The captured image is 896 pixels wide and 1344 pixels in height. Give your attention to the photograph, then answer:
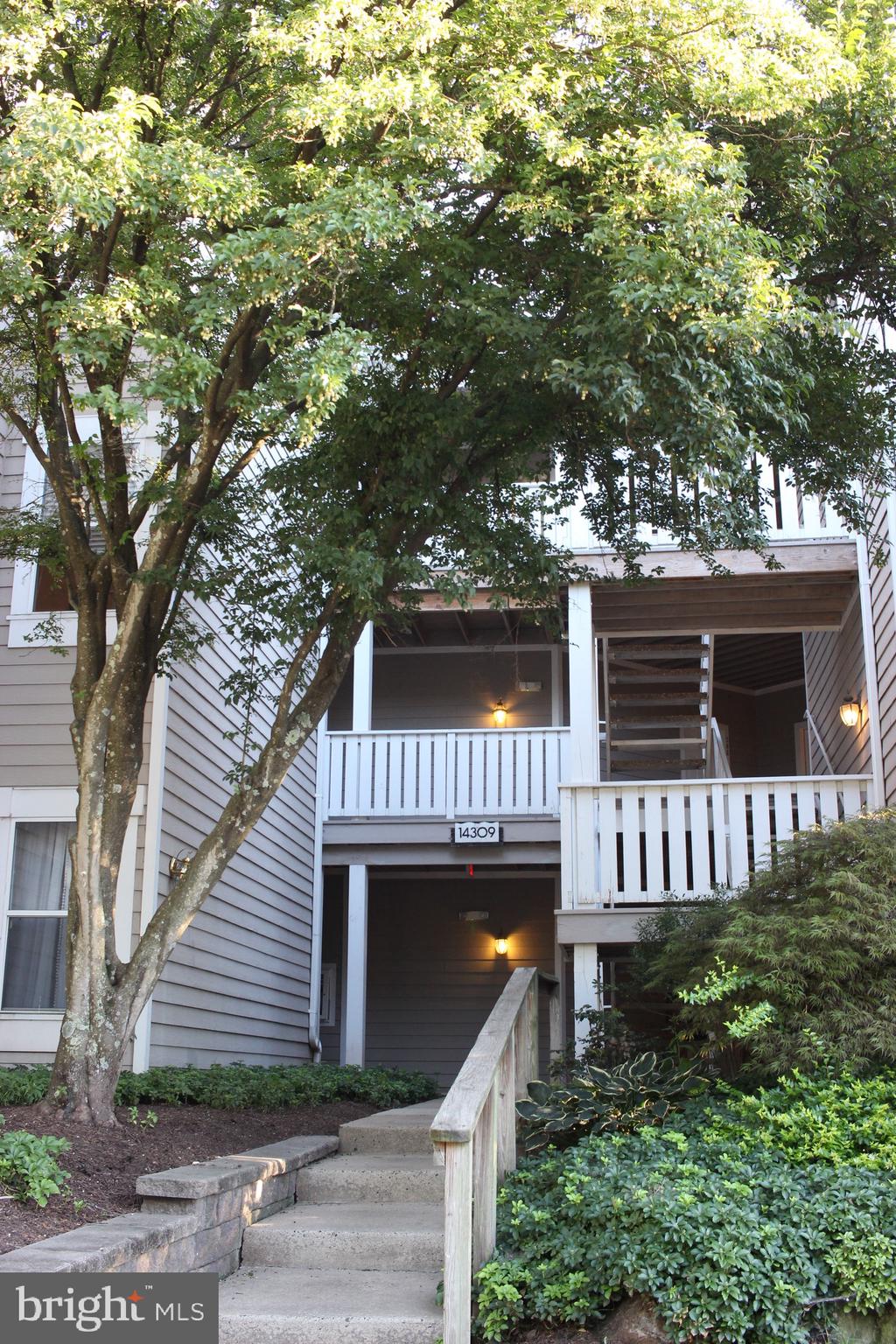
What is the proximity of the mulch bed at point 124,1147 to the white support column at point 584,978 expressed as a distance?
171 centimetres

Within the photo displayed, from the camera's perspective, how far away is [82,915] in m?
5.86

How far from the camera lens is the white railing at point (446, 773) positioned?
12.3 m

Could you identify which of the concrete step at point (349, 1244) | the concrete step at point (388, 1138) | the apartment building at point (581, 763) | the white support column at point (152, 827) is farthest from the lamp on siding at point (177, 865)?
the concrete step at point (349, 1244)

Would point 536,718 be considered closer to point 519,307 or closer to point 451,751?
point 451,751

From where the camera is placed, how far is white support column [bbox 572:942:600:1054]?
8023mm

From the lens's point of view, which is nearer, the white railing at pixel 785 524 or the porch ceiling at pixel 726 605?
the white railing at pixel 785 524

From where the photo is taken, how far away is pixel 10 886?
841cm

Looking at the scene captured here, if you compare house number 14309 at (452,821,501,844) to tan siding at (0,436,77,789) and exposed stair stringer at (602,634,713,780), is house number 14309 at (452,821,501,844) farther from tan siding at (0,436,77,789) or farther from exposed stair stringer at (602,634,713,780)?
tan siding at (0,436,77,789)

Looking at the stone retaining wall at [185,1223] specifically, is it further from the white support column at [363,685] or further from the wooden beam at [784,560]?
the white support column at [363,685]

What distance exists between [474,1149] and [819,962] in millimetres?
1816

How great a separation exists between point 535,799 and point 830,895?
6.73 m

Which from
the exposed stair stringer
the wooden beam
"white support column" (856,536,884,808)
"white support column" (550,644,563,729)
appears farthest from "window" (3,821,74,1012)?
"white support column" (550,644,563,729)

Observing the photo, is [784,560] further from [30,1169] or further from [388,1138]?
[30,1169]

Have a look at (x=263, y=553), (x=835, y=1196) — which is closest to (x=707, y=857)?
(x=263, y=553)
